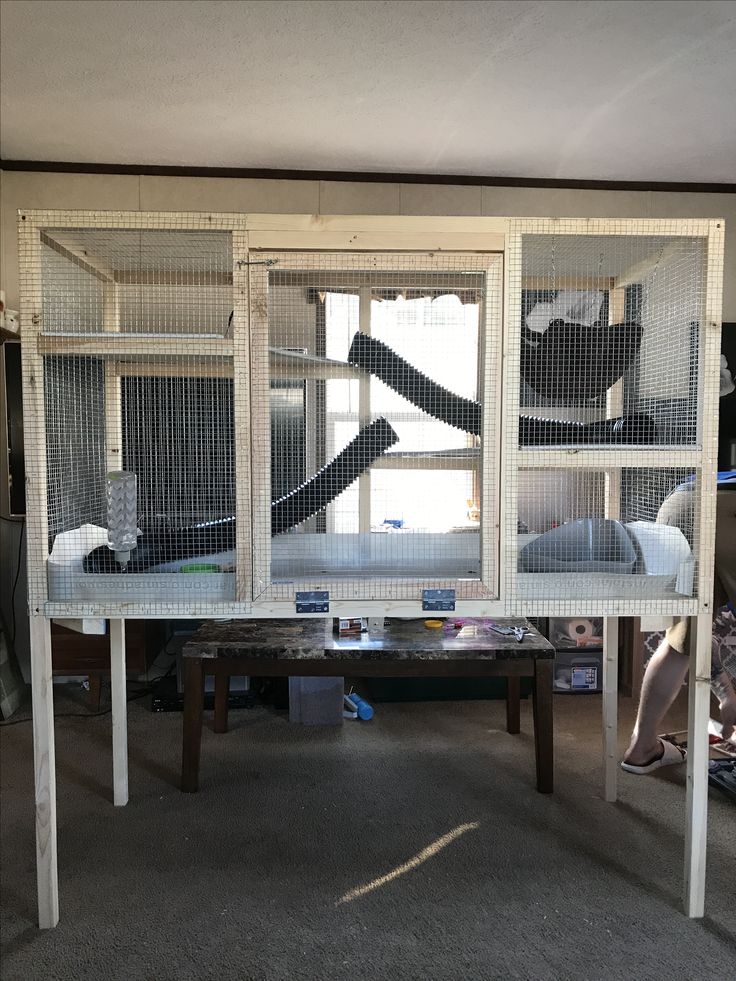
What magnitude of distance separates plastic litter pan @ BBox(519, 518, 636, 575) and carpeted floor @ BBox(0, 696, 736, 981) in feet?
2.72

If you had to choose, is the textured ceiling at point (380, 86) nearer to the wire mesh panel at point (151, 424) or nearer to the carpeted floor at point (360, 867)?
the wire mesh panel at point (151, 424)

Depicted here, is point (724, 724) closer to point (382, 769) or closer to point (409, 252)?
point (382, 769)

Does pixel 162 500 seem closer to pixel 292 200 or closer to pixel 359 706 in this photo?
pixel 359 706

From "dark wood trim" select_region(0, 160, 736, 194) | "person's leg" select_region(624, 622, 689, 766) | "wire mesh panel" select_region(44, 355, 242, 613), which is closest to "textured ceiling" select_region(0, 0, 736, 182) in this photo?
"dark wood trim" select_region(0, 160, 736, 194)

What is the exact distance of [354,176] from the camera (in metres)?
3.09

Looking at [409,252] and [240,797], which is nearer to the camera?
[409,252]

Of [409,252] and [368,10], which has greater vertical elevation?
[368,10]

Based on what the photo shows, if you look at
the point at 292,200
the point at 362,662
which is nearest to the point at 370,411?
the point at 362,662

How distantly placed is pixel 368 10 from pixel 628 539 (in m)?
1.60

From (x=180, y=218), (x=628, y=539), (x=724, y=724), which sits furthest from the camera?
(x=724, y=724)

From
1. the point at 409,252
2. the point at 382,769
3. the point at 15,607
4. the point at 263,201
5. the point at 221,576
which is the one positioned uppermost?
the point at 263,201

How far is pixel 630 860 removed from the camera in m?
1.87

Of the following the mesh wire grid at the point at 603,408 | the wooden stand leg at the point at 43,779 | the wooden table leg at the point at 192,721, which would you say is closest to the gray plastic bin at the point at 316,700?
the wooden table leg at the point at 192,721

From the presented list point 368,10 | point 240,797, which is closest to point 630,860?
point 240,797
